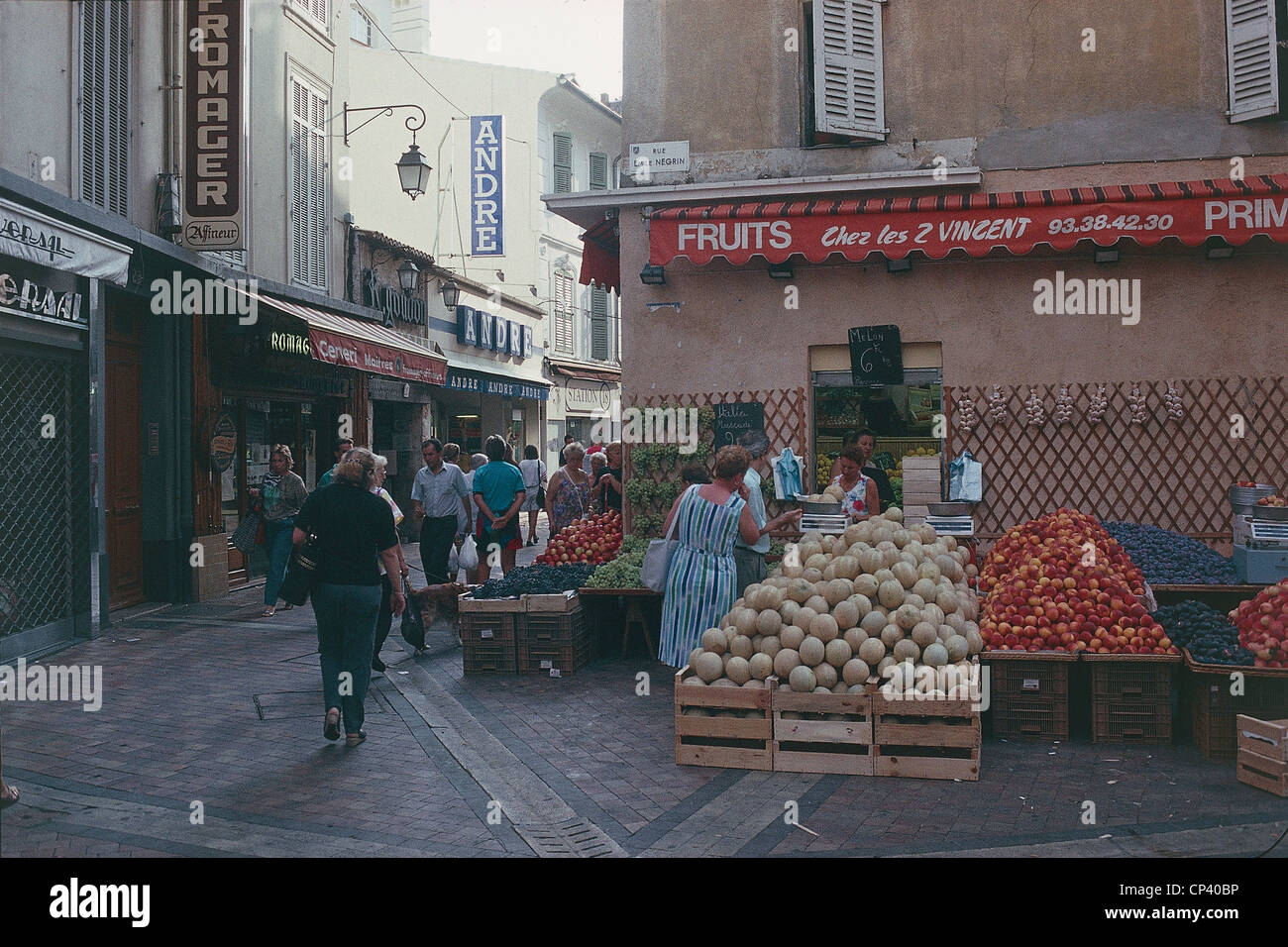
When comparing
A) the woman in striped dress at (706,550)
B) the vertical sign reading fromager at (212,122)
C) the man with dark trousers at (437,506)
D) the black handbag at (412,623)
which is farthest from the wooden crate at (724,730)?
the vertical sign reading fromager at (212,122)

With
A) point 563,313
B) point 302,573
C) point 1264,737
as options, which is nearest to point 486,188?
point 563,313

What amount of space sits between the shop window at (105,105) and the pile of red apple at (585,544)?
561 cm

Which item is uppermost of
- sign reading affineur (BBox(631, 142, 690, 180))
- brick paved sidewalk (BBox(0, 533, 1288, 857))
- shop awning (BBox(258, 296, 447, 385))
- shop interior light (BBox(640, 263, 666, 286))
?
sign reading affineur (BBox(631, 142, 690, 180))

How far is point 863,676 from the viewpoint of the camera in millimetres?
6383

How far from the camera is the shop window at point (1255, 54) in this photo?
1084 centimetres

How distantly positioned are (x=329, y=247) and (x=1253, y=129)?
12.9m

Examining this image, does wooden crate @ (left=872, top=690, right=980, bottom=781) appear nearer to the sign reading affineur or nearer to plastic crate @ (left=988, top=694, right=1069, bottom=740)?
plastic crate @ (left=988, top=694, right=1069, bottom=740)

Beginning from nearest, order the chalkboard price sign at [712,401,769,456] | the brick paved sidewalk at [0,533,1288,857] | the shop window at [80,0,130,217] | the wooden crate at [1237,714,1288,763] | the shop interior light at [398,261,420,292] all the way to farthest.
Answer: the brick paved sidewalk at [0,533,1288,857] < the wooden crate at [1237,714,1288,763] < the shop window at [80,0,130,217] < the chalkboard price sign at [712,401,769,456] < the shop interior light at [398,261,420,292]

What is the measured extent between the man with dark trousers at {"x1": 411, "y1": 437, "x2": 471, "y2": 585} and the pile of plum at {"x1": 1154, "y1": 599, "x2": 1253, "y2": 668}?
707 cm

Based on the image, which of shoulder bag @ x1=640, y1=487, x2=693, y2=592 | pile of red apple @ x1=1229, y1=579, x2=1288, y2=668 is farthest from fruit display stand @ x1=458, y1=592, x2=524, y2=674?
pile of red apple @ x1=1229, y1=579, x2=1288, y2=668

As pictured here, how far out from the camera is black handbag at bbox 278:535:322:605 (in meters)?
7.11

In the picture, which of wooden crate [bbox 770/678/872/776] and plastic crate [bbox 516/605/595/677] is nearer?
wooden crate [bbox 770/678/872/776]

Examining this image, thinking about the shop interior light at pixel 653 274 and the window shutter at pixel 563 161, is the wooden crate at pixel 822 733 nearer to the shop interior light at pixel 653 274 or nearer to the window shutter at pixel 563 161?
the shop interior light at pixel 653 274
